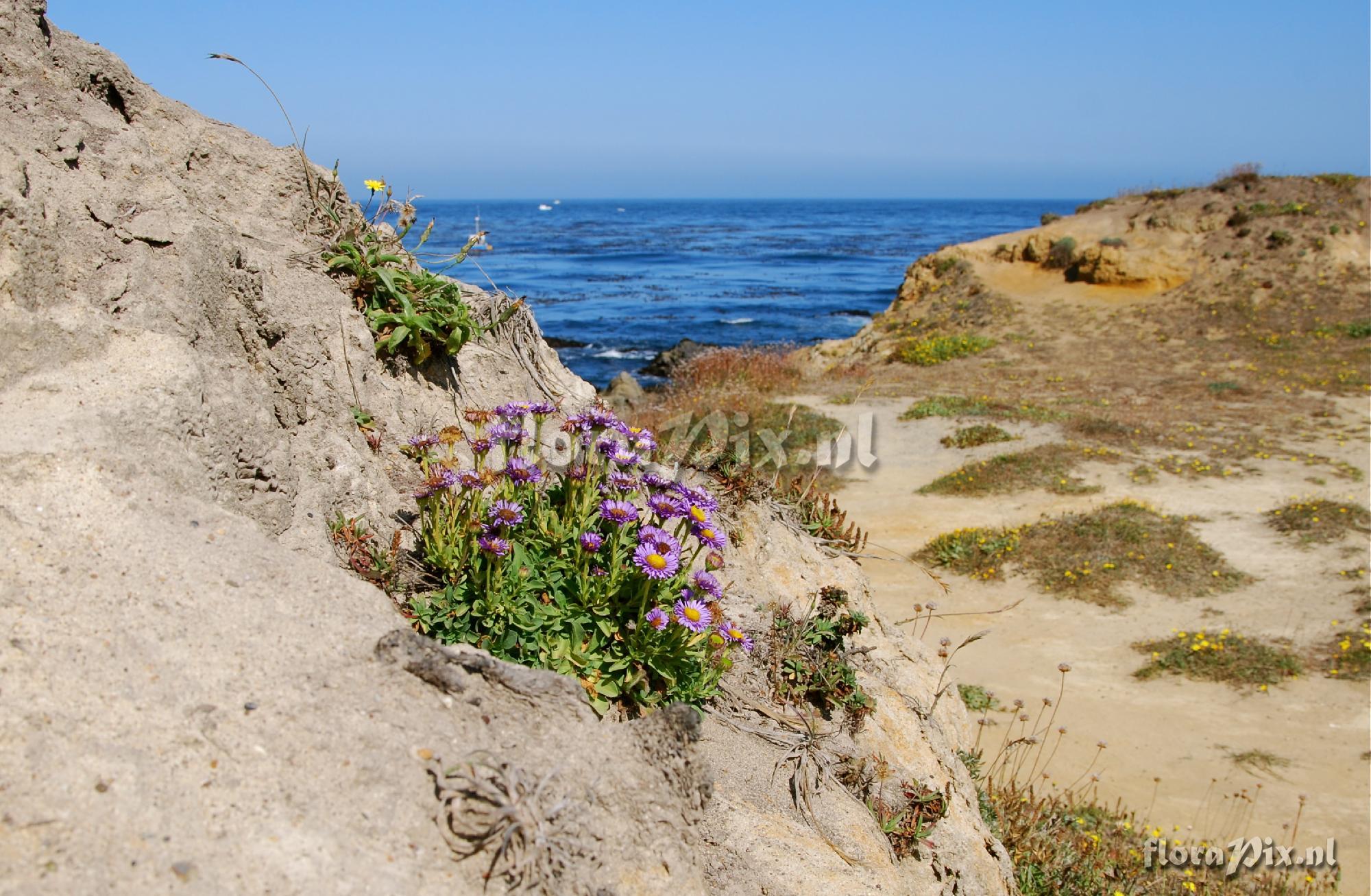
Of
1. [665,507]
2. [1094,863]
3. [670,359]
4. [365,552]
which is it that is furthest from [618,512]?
[670,359]

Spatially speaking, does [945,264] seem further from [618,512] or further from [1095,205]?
[618,512]

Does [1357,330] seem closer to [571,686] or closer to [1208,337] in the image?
[1208,337]

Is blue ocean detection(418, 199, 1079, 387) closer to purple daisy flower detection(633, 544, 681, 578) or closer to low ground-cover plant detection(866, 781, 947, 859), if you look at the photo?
purple daisy flower detection(633, 544, 681, 578)

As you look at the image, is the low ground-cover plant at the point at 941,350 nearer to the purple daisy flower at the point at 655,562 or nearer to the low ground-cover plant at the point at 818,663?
the low ground-cover plant at the point at 818,663

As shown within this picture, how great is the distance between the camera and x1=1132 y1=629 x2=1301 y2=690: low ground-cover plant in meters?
7.10

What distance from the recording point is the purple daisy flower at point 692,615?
2.61 meters

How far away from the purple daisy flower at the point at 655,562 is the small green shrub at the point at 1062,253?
24920 mm

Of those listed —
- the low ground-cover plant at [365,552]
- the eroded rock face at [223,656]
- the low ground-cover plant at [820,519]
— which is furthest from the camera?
the low ground-cover plant at [820,519]

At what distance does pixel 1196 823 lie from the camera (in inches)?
213

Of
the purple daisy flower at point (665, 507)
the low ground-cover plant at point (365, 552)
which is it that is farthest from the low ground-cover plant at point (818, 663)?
the low ground-cover plant at point (365, 552)

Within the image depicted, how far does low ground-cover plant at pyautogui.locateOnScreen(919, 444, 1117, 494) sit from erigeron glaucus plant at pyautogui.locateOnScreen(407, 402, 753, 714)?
9.03 meters

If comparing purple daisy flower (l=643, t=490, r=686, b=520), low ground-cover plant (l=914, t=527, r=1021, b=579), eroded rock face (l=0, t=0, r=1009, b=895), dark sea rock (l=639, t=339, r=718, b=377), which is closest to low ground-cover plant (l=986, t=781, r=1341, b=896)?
eroded rock face (l=0, t=0, r=1009, b=895)

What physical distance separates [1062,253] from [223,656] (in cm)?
2621

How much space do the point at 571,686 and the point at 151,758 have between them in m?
0.92
